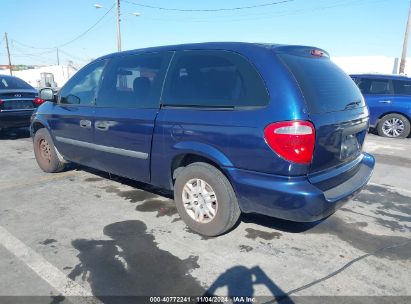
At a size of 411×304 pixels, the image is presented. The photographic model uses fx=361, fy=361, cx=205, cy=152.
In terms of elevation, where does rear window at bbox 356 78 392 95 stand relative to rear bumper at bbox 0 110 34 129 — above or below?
above

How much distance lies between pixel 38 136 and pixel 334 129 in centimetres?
462

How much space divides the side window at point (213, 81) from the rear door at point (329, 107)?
0.34m

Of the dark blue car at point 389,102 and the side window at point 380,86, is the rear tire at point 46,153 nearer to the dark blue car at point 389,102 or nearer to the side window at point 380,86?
the dark blue car at point 389,102

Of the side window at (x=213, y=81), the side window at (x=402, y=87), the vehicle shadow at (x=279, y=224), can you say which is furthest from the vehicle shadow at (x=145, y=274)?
the side window at (x=402, y=87)

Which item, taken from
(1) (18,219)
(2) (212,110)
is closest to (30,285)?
(1) (18,219)

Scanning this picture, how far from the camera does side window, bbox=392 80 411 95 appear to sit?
9.75m

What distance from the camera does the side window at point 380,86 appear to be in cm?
991

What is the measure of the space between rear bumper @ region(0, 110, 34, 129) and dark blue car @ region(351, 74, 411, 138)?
348 inches

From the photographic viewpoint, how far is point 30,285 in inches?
109

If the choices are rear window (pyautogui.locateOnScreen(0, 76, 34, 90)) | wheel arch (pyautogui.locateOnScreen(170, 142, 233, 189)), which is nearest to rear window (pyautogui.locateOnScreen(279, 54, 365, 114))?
wheel arch (pyautogui.locateOnScreen(170, 142, 233, 189))

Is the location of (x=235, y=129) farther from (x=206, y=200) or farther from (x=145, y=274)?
(x=145, y=274)

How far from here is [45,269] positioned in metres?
2.99

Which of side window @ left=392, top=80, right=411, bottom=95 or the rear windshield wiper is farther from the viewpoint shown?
side window @ left=392, top=80, right=411, bottom=95

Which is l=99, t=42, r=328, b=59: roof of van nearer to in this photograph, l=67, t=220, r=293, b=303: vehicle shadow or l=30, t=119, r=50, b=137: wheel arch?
l=67, t=220, r=293, b=303: vehicle shadow
